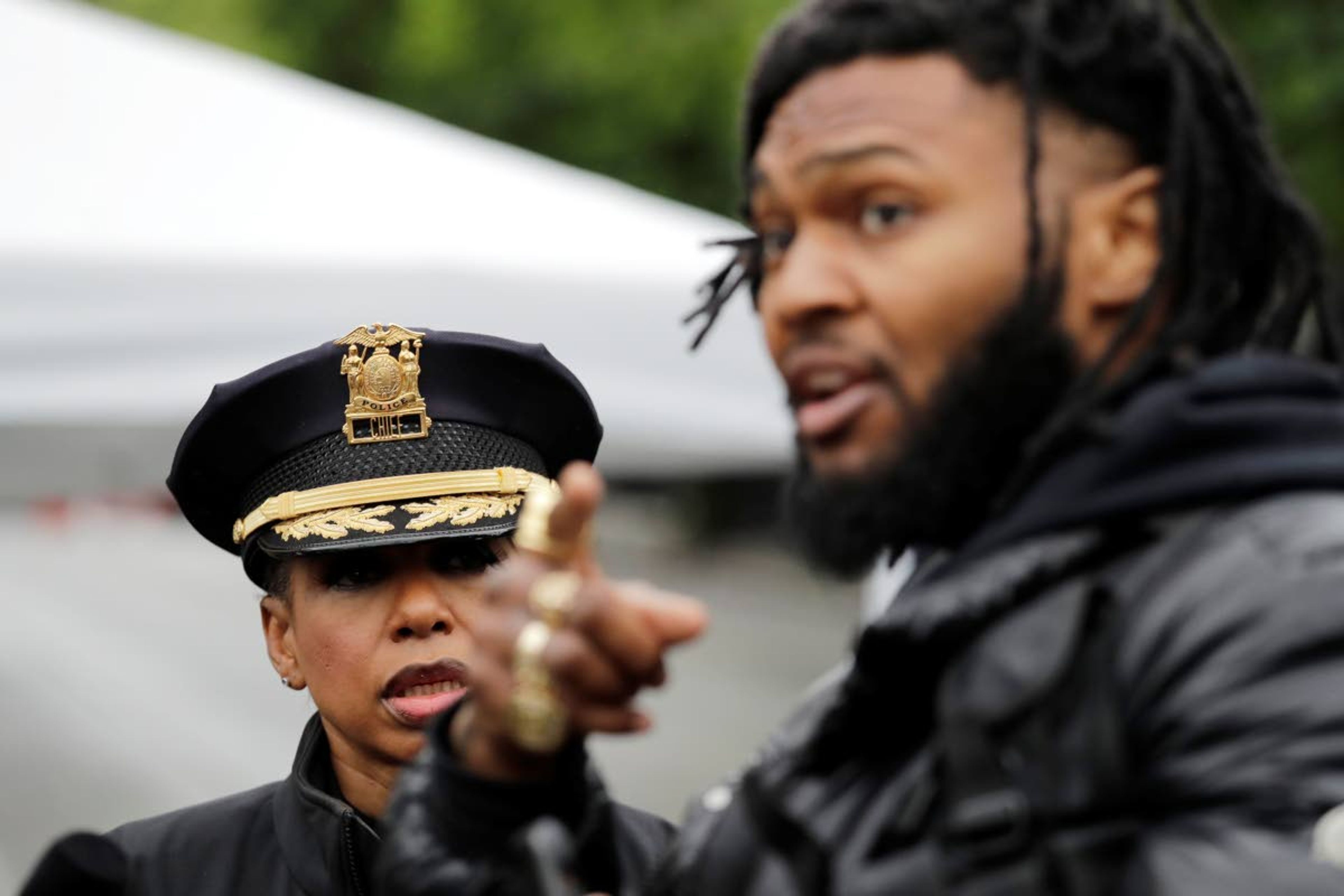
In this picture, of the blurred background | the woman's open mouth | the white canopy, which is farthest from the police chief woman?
the white canopy

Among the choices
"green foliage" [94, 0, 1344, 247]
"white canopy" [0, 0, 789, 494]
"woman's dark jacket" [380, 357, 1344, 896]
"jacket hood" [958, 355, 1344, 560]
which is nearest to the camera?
"woman's dark jacket" [380, 357, 1344, 896]

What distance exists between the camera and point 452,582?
2.54 metres

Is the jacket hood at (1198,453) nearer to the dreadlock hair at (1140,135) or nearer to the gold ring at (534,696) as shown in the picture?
the dreadlock hair at (1140,135)

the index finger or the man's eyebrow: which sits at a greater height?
the man's eyebrow

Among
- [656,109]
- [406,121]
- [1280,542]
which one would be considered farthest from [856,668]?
[656,109]

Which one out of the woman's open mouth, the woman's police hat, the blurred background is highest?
the blurred background

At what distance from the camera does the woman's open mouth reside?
8.09 ft

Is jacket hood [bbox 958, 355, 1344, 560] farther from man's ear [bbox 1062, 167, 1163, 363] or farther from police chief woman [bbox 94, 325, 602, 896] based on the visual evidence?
police chief woman [bbox 94, 325, 602, 896]

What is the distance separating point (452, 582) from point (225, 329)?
2414 millimetres

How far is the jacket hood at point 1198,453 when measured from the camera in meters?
1.26

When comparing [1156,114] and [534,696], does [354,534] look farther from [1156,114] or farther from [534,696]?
[1156,114]

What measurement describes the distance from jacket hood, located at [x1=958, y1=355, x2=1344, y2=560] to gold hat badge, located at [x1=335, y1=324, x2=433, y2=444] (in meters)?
1.44

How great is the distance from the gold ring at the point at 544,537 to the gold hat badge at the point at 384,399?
127 cm

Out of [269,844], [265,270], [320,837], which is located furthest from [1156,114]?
[265,270]
